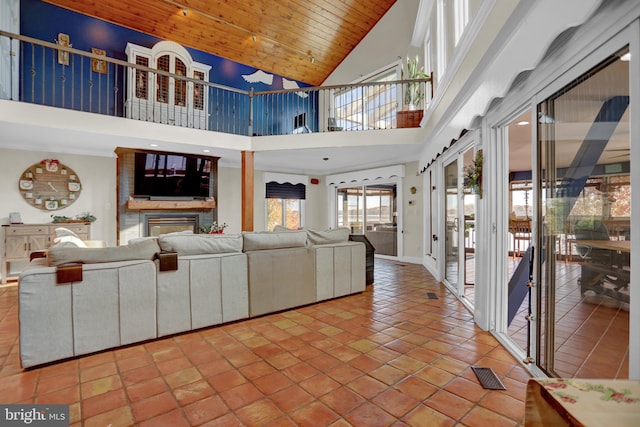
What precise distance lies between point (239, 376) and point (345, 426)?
888 millimetres

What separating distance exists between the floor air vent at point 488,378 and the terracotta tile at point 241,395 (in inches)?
59.4

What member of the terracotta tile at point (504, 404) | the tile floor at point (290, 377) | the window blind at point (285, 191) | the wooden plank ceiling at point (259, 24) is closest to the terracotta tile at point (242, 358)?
the tile floor at point (290, 377)

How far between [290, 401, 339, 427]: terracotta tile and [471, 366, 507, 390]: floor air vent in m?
1.08

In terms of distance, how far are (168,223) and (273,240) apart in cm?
421

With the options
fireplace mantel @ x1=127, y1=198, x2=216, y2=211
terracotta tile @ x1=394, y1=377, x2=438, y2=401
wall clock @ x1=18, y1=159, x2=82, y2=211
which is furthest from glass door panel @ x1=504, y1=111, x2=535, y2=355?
wall clock @ x1=18, y1=159, x2=82, y2=211

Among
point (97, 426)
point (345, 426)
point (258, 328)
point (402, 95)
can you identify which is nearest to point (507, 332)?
point (345, 426)

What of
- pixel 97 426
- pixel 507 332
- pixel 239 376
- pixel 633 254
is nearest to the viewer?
pixel 633 254

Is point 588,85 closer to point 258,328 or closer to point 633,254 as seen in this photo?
point 633,254

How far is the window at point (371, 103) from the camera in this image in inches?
293

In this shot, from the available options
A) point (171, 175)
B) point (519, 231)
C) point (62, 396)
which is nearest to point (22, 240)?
point (171, 175)

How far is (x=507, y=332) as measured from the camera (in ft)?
9.52

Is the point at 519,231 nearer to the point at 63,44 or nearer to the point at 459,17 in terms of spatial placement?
the point at 459,17

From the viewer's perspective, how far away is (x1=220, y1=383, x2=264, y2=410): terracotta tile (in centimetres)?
186

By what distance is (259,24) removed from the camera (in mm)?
7312
